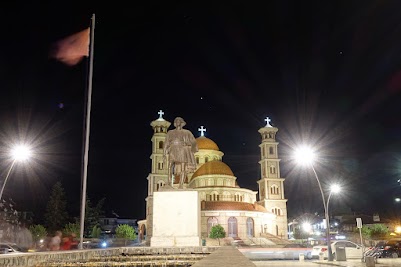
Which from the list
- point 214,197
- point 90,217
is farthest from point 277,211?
point 90,217

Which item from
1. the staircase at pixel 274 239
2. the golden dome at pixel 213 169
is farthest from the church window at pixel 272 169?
the staircase at pixel 274 239

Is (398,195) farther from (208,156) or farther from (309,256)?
(309,256)

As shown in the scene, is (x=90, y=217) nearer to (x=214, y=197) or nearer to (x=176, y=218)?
(x=214, y=197)

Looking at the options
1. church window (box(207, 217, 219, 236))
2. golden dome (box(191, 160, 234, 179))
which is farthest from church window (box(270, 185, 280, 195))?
church window (box(207, 217, 219, 236))

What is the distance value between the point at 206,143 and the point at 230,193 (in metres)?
19.1

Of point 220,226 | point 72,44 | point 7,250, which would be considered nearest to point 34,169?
point 220,226

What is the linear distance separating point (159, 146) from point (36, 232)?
30046mm

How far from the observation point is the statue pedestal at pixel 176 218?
51.7 ft

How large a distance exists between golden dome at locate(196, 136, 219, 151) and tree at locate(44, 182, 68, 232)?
31.3 metres

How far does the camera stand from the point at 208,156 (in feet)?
280

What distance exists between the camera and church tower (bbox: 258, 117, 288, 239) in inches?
2970

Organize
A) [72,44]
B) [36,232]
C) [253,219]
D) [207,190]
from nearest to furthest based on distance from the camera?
[72,44]
[36,232]
[253,219]
[207,190]

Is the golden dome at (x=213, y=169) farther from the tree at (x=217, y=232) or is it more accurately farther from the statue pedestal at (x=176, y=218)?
the statue pedestal at (x=176, y=218)

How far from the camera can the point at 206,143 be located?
86750 mm
